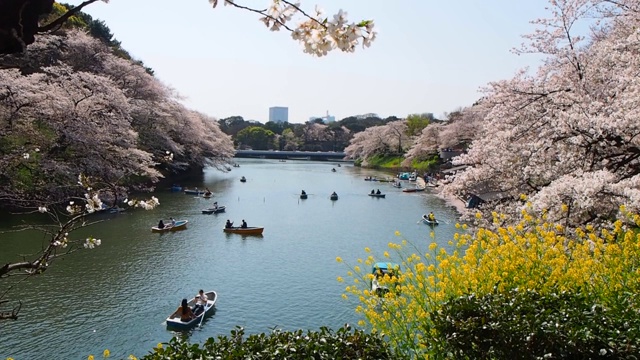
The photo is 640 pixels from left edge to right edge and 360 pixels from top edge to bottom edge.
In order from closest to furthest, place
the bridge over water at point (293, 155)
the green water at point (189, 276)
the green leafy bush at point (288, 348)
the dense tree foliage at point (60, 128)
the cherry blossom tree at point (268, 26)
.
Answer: the cherry blossom tree at point (268, 26), the green leafy bush at point (288, 348), the green water at point (189, 276), the dense tree foliage at point (60, 128), the bridge over water at point (293, 155)

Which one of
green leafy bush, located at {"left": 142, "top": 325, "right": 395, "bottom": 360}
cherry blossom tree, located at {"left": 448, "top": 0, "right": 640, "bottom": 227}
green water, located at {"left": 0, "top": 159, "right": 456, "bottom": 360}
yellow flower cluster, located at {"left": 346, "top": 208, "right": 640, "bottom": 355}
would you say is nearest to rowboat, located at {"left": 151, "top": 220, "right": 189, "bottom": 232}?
green water, located at {"left": 0, "top": 159, "right": 456, "bottom": 360}

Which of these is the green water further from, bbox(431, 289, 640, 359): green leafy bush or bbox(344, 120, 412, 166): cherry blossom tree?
bbox(344, 120, 412, 166): cherry blossom tree

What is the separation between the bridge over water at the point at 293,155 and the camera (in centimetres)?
10019

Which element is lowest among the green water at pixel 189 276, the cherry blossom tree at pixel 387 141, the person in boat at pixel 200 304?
the green water at pixel 189 276

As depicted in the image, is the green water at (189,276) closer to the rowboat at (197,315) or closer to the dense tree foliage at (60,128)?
the rowboat at (197,315)

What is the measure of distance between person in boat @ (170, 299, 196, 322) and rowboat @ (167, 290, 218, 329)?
0.11 m

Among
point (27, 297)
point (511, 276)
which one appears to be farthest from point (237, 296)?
point (511, 276)

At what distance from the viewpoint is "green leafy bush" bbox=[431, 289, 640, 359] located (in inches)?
152

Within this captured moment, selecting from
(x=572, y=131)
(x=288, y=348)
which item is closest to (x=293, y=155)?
(x=572, y=131)

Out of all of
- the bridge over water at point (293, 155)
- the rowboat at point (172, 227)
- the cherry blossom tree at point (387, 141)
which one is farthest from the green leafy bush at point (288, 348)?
the bridge over water at point (293, 155)

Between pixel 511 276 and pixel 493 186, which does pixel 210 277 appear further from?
pixel 511 276

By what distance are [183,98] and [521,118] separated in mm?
39042

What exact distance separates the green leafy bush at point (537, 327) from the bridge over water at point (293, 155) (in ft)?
310

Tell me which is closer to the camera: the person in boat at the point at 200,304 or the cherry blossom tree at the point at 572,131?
the cherry blossom tree at the point at 572,131
